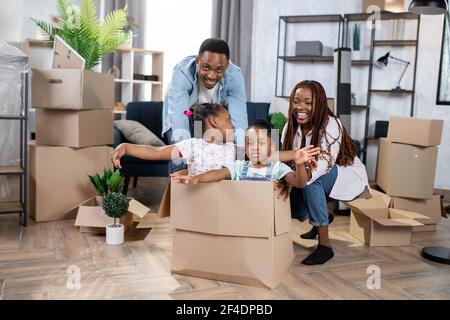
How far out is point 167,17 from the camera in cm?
498

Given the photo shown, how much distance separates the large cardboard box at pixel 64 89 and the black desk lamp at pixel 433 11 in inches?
77.4

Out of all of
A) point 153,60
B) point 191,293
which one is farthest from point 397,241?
point 153,60

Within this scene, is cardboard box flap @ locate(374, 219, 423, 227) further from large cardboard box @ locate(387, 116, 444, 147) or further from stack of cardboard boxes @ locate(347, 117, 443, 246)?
large cardboard box @ locate(387, 116, 444, 147)

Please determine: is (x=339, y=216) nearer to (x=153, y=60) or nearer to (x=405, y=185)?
(x=405, y=185)

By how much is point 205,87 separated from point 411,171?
161cm

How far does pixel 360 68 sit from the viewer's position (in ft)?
14.4

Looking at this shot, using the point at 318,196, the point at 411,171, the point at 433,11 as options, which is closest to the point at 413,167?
the point at 411,171

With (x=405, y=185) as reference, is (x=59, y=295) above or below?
below

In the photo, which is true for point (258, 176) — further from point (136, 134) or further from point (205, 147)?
point (136, 134)

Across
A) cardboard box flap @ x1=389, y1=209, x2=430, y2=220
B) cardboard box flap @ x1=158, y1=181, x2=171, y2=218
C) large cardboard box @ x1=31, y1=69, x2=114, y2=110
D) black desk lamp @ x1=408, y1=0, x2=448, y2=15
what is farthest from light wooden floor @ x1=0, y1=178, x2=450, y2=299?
black desk lamp @ x1=408, y1=0, x2=448, y2=15

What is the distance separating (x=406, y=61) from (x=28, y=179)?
3.27 m

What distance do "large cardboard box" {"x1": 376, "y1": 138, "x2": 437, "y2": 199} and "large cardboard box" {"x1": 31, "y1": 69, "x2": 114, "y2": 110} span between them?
1.94 m
